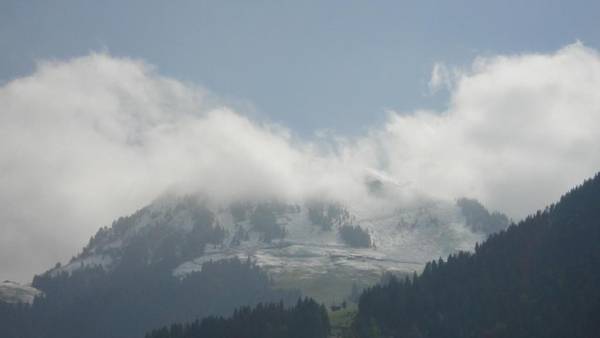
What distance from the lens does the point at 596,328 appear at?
183m

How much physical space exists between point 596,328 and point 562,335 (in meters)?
9.30

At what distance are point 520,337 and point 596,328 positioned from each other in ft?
68.1

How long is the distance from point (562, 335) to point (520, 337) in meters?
11.5

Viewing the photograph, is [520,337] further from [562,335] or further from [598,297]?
[598,297]

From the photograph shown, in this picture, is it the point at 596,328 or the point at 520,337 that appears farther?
the point at 520,337

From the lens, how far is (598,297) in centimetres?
19200

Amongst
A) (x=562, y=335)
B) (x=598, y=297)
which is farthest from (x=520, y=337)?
(x=598, y=297)

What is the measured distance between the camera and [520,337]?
196 meters

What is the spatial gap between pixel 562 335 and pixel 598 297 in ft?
48.5

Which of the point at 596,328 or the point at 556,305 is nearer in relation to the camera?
the point at 596,328

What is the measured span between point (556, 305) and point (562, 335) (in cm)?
1246

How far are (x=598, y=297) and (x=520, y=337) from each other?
23.3m

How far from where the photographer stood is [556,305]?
200 metres
